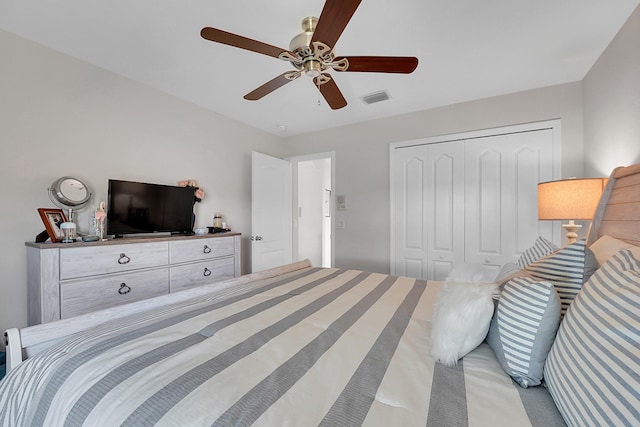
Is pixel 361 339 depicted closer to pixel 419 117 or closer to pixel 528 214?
pixel 528 214

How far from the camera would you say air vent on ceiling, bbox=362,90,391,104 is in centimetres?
256

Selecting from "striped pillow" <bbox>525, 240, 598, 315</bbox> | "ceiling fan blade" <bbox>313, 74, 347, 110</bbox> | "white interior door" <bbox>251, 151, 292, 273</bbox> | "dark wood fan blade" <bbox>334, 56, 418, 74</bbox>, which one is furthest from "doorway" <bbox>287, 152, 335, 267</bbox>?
"striped pillow" <bbox>525, 240, 598, 315</bbox>

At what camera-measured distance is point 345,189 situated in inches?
135

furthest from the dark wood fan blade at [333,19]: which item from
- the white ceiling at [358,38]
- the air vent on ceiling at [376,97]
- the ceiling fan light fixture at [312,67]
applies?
the air vent on ceiling at [376,97]

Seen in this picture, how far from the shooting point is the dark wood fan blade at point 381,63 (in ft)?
4.72

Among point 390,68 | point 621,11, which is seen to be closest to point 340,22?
point 390,68

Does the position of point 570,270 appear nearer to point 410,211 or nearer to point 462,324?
point 462,324

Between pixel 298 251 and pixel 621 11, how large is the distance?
3.87 meters

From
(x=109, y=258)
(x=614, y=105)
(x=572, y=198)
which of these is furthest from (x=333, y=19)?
(x=109, y=258)

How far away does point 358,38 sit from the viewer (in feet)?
5.80

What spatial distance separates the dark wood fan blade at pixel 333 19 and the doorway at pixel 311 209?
88.7 inches

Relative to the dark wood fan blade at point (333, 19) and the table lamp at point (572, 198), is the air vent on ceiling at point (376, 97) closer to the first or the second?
the dark wood fan blade at point (333, 19)

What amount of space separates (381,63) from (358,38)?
0.44 metres

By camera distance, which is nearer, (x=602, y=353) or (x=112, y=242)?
(x=602, y=353)
